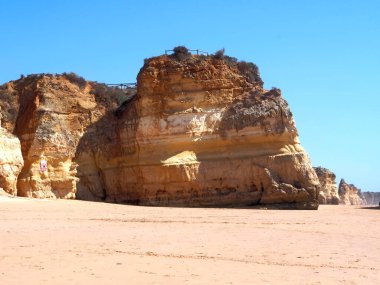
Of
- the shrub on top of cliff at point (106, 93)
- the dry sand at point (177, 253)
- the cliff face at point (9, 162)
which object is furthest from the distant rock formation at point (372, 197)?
the dry sand at point (177, 253)

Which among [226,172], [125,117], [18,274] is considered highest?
[125,117]

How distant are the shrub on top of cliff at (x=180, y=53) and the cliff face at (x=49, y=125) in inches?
191

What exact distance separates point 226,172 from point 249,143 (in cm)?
179

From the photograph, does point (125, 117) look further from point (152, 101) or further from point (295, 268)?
point (295, 268)

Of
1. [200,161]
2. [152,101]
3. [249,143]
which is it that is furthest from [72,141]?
[249,143]

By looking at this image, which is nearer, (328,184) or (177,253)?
(177,253)

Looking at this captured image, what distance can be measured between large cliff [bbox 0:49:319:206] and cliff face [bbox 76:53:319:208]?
0.15 feet

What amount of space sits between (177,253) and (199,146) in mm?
16771

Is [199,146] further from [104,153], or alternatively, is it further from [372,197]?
[372,197]

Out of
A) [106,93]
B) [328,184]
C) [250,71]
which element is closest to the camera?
[250,71]

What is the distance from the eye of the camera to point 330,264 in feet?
27.5

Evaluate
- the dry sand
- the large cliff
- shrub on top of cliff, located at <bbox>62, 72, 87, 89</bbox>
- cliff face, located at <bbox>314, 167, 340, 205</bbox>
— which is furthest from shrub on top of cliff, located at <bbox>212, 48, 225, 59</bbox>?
cliff face, located at <bbox>314, 167, 340, 205</bbox>

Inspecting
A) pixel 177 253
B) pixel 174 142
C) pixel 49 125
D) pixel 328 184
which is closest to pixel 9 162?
pixel 49 125

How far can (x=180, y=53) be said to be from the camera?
1060 inches
